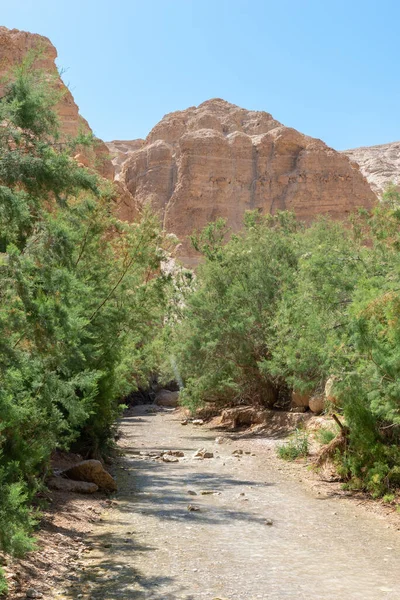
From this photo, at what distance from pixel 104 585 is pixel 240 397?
62.7 ft

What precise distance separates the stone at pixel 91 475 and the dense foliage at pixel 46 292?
167 centimetres

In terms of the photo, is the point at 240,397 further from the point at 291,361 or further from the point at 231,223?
the point at 231,223

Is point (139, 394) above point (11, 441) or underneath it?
underneath

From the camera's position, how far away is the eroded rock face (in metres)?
60.4

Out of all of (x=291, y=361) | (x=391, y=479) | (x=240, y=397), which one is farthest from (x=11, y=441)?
(x=240, y=397)

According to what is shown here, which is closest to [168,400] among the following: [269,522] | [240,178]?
[240,178]

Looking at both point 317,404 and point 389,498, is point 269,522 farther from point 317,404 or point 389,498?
point 317,404

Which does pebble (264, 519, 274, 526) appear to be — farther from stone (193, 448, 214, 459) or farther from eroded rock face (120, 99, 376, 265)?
eroded rock face (120, 99, 376, 265)

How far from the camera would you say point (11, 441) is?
7652 mm

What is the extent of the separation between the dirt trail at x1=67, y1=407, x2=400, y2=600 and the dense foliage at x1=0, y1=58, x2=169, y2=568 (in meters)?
1.37

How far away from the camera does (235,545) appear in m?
7.94

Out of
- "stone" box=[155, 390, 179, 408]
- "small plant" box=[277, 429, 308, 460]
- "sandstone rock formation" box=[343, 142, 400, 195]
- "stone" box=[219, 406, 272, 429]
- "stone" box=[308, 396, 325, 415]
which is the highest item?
"sandstone rock formation" box=[343, 142, 400, 195]

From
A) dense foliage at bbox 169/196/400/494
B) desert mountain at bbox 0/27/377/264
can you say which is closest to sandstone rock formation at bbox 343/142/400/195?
desert mountain at bbox 0/27/377/264

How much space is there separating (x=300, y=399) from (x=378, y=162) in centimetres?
7119
